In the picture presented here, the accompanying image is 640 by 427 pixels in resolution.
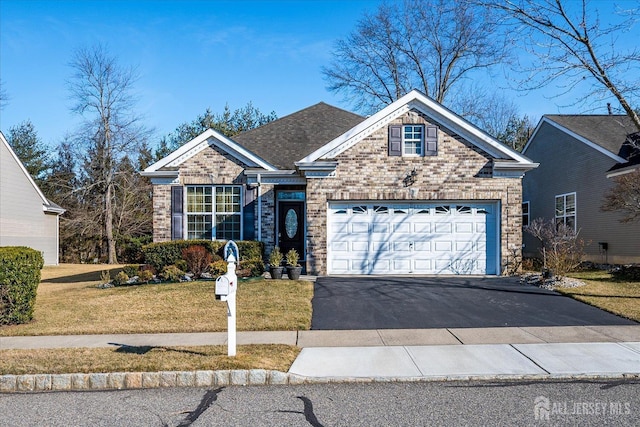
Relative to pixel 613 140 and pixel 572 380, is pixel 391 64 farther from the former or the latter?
pixel 572 380

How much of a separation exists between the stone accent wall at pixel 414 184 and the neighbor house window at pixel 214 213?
3.04m

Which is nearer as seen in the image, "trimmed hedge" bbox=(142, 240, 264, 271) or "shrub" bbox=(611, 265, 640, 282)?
"shrub" bbox=(611, 265, 640, 282)

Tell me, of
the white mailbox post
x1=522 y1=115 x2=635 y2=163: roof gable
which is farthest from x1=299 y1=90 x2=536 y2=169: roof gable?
the white mailbox post

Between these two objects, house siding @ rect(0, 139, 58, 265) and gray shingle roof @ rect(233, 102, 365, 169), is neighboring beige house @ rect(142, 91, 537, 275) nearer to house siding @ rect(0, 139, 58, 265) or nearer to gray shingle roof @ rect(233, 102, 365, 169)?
gray shingle roof @ rect(233, 102, 365, 169)

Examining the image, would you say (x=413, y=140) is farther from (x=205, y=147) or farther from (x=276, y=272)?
(x=205, y=147)

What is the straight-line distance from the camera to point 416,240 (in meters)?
16.0

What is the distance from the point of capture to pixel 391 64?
33.7 m

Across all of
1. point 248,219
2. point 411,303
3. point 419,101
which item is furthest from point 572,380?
point 248,219

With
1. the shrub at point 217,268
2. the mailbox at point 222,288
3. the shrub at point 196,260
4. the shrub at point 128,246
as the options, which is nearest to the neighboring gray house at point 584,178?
the shrub at point 217,268

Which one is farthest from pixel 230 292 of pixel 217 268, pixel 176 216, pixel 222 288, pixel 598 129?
pixel 598 129

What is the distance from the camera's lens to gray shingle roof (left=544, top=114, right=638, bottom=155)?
19.1 m

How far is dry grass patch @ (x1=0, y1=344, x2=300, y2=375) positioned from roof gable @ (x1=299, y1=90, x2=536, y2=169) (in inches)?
360

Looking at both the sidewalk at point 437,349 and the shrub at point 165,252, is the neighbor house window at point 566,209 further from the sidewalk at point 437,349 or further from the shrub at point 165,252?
the shrub at point 165,252

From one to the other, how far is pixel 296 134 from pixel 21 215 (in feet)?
49.6
